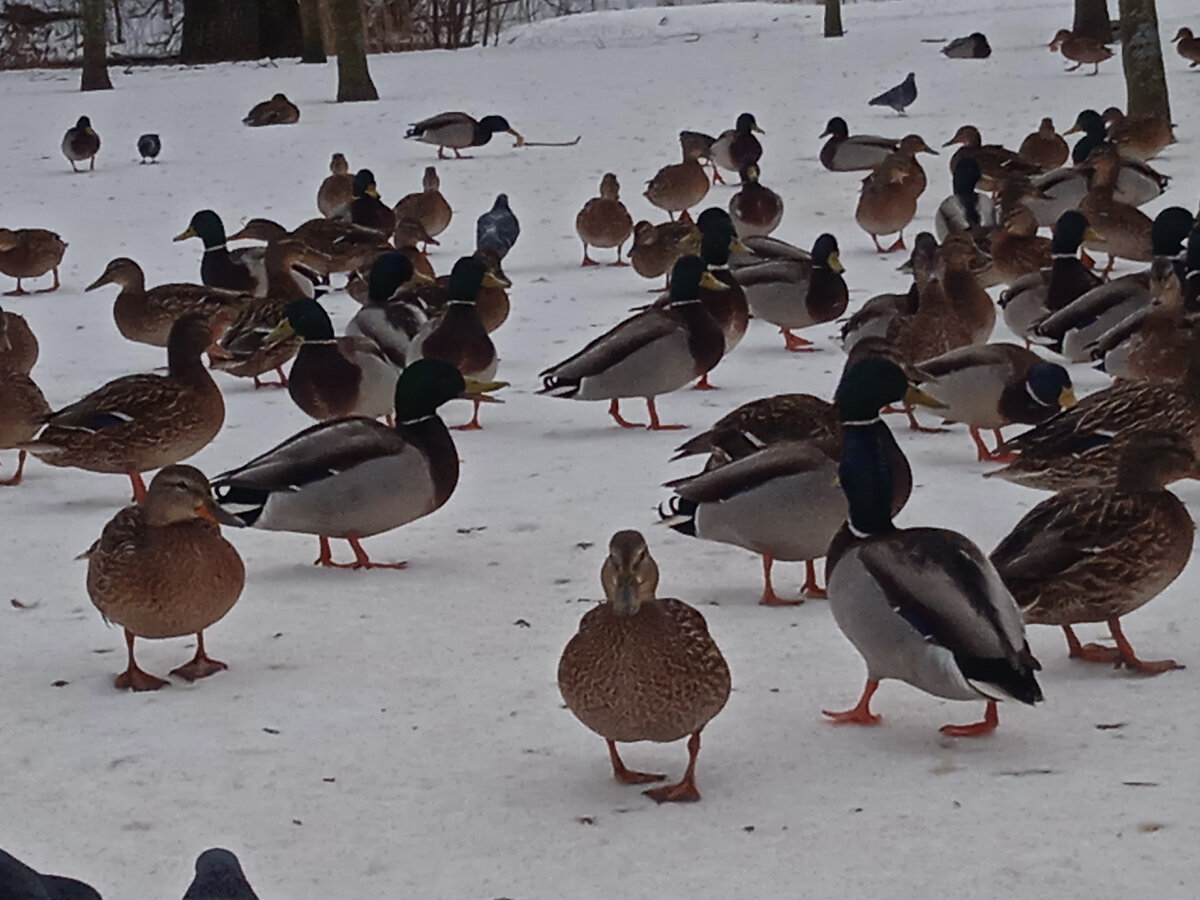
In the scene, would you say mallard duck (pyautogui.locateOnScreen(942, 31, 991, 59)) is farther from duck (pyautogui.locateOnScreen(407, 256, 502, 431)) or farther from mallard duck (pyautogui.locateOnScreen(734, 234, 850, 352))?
duck (pyautogui.locateOnScreen(407, 256, 502, 431))

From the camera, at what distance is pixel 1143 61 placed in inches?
608

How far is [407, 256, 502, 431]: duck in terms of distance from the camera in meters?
8.14

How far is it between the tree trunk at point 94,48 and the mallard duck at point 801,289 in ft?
46.5

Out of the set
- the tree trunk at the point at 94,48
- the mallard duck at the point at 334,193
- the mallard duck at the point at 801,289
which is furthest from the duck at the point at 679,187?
the tree trunk at the point at 94,48

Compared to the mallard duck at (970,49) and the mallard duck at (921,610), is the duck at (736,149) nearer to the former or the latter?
the mallard duck at (970,49)

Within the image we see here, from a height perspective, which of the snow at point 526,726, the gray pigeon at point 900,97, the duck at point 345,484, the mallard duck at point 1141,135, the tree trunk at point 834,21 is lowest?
the snow at point 526,726

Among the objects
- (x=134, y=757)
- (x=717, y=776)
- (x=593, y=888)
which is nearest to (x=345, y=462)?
(x=134, y=757)

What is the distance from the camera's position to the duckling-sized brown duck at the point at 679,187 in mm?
→ 14062

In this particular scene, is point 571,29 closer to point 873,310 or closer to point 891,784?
point 873,310

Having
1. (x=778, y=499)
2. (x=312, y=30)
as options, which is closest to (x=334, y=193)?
(x=778, y=499)

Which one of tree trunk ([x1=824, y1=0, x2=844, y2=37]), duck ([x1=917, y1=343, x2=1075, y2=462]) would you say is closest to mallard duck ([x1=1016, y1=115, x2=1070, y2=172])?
duck ([x1=917, y1=343, x2=1075, y2=462])

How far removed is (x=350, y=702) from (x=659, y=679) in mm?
1136

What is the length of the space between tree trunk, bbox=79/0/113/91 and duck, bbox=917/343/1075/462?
658 inches

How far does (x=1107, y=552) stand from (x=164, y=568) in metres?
2.43
